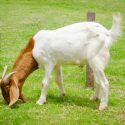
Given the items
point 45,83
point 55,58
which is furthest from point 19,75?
point 55,58

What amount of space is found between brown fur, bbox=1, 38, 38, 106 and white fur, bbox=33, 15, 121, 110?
0.15 metres

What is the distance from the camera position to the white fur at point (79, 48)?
9.36 metres

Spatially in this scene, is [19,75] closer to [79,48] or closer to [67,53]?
[67,53]

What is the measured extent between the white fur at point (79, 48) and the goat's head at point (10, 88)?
63 centimetres

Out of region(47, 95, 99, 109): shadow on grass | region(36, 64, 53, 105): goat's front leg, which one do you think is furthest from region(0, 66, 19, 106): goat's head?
region(47, 95, 99, 109): shadow on grass

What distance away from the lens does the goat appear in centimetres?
937

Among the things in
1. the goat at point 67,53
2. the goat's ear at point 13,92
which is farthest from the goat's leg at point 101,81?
the goat's ear at point 13,92

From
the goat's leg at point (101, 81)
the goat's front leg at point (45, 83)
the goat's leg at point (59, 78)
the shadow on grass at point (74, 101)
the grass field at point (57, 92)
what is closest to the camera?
the grass field at point (57, 92)

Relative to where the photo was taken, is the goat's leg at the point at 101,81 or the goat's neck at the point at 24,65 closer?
the goat's leg at the point at 101,81

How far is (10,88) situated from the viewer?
9453mm

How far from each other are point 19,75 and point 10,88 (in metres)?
0.41

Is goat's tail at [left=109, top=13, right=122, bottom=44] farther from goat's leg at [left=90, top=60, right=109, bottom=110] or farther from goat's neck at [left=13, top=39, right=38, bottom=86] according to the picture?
goat's neck at [left=13, top=39, right=38, bottom=86]

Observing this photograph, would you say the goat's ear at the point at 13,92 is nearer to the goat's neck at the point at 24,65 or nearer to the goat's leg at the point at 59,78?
the goat's neck at the point at 24,65

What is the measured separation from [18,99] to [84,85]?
243 cm
